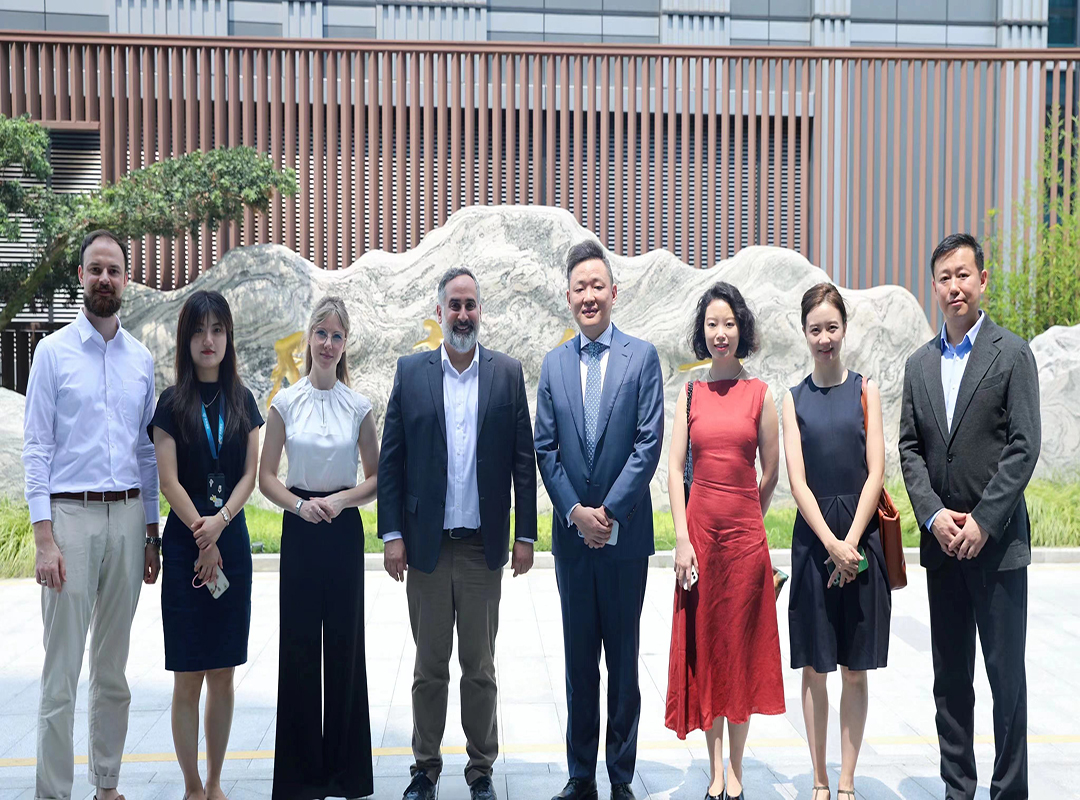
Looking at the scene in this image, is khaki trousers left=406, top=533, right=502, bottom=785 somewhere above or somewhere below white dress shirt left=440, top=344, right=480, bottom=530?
below

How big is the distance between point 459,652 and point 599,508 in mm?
766

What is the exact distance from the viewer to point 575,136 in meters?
11.6

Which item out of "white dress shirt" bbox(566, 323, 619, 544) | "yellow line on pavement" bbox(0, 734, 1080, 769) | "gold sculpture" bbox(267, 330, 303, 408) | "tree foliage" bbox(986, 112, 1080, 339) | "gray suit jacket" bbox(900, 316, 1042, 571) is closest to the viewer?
"gray suit jacket" bbox(900, 316, 1042, 571)

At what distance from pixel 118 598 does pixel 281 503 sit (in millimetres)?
687

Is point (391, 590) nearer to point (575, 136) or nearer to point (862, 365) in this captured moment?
point (862, 365)

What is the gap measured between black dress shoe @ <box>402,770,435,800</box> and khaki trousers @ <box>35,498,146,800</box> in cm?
105

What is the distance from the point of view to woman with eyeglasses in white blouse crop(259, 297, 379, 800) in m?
3.25

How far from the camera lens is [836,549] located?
3.18m

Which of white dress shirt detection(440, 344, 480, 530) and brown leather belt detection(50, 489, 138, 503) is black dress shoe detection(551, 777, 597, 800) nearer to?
white dress shirt detection(440, 344, 480, 530)

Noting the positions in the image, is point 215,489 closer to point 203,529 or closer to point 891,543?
point 203,529

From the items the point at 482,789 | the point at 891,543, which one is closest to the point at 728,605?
the point at 891,543

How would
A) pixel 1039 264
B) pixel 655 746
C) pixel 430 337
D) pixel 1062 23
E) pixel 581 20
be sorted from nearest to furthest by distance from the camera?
1. pixel 655 746
2. pixel 430 337
3. pixel 1039 264
4. pixel 581 20
5. pixel 1062 23

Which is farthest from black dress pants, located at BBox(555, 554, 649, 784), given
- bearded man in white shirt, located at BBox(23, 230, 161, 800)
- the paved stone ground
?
bearded man in white shirt, located at BBox(23, 230, 161, 800)

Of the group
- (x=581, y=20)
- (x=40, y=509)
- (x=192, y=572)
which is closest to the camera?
(x=40, y=509)
